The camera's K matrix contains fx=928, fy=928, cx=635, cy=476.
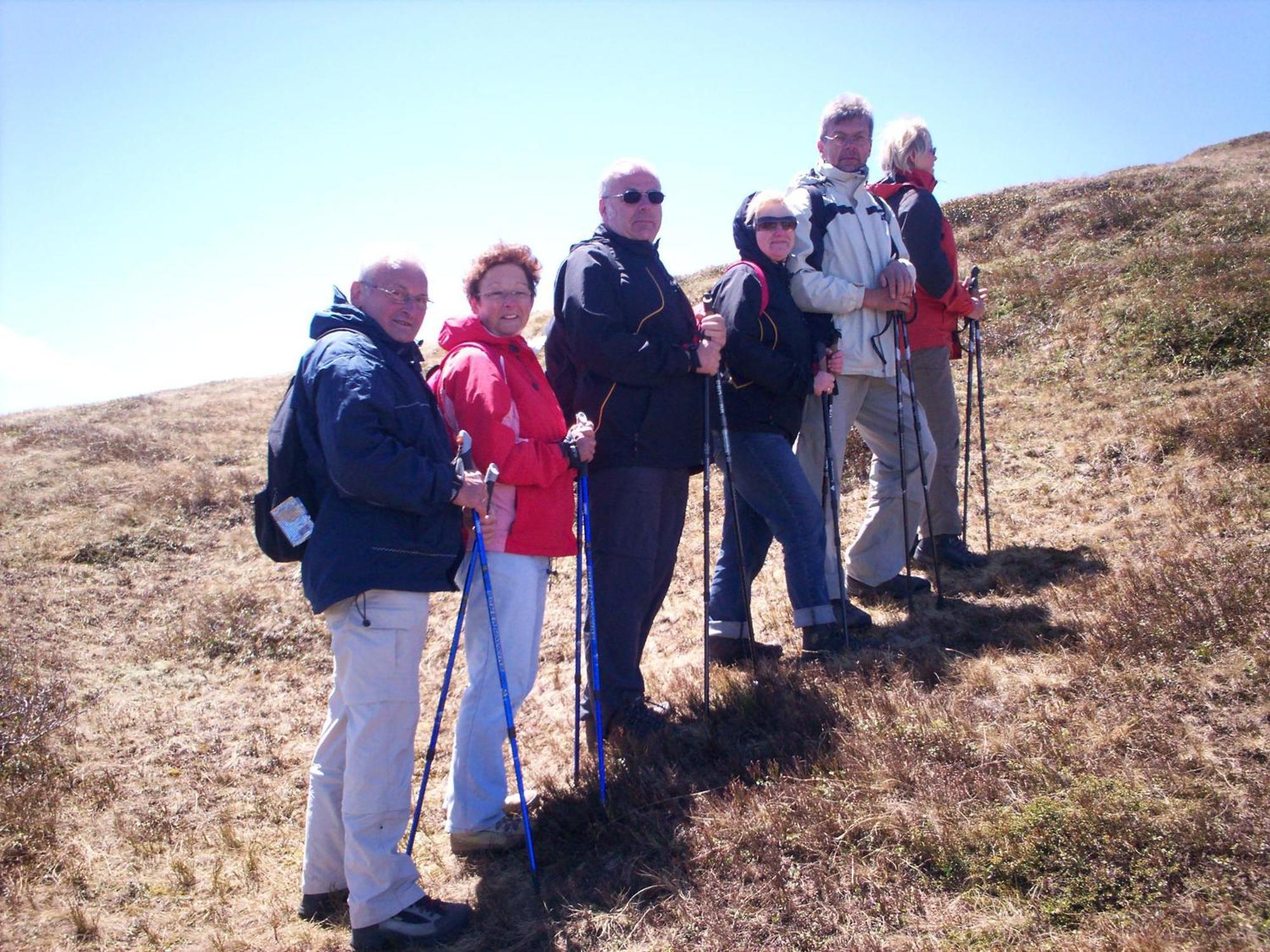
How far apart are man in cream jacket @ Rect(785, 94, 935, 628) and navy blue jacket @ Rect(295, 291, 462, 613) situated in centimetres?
263

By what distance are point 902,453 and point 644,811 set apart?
2966 mm

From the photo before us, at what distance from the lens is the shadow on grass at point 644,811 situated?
375 cm

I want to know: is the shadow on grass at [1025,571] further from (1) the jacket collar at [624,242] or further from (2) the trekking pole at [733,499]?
(1) the jacket collar at [624,242]

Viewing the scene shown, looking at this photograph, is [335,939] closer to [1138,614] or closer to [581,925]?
[581,925]

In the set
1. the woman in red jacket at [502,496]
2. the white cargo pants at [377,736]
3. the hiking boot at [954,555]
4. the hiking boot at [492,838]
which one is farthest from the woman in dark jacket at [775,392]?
the white cargo pants at [377,736]

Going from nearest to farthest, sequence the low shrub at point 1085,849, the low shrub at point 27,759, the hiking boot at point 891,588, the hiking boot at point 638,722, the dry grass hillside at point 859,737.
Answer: the low shrub at point 1085,849 < the dry grass hillside at point 859,737 < the hiking boot at point 638,722 < the low shrub at point 27,759 < the hiking boot at point 891,588

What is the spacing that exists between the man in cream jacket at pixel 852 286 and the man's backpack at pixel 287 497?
3.04 meters

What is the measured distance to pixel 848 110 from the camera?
221 inches

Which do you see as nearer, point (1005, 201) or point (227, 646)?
point (227, 646)

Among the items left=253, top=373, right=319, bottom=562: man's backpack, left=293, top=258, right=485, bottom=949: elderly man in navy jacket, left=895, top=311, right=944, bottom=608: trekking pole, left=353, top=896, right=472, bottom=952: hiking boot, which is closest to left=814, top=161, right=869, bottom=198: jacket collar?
left=895, top=311, right=944, bottom=608: trekking pole

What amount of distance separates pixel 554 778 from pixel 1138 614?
3209 mm

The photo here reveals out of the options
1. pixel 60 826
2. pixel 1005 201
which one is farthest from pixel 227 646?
pixel 1005 201

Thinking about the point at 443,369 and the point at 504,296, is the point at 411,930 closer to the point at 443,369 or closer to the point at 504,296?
the point at 443,369

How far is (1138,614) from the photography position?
486cm
